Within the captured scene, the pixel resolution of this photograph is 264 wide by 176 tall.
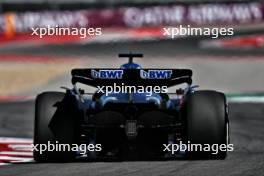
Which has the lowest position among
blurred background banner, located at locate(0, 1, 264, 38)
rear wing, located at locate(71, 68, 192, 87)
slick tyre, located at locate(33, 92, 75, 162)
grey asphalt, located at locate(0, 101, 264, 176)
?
grey asphalt, located at locate(0, 101, 264, 176)

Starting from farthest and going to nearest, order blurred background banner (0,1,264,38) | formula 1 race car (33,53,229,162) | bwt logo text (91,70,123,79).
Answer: blurred background banner (0,1,264,38)
bwt logo text (91,70,123,79)
formula 1 race car (33,53,229,162)

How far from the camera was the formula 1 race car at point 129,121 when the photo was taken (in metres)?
9.70

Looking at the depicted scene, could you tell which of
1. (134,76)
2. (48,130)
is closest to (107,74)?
(134,76)

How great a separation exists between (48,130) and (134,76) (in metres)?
1.21

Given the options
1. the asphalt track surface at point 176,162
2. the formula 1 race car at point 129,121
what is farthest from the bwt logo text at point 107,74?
the asphalt track surface at point 176,162

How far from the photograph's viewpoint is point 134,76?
33.4 ft

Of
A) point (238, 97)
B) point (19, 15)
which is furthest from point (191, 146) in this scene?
point (19, 15)

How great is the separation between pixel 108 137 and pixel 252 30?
1768 cm

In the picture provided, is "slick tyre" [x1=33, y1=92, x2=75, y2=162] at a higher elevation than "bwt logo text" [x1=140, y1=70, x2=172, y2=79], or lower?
lower

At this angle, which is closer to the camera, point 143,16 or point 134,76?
point 134,76

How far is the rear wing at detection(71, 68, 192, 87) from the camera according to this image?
1012 centimetres

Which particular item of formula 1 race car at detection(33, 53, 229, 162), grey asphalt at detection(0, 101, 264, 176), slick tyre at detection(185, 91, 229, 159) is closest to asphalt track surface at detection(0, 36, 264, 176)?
grey asphalt at detection(0, 101, 264, 176)

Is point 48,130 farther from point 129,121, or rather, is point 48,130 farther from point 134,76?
point 134,76

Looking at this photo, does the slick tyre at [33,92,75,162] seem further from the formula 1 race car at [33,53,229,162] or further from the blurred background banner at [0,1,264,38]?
the blurred background banner at [0,1,264,38]
